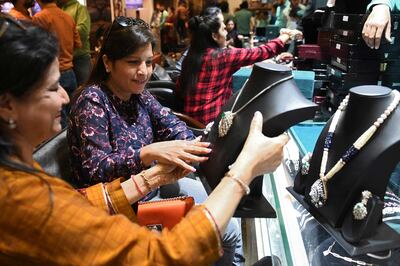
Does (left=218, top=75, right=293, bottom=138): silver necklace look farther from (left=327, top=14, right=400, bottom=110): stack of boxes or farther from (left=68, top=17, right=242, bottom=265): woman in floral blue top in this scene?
(left=327, top=14, right=400, bottom=110): stack of boxes

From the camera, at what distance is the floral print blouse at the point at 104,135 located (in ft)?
3.62

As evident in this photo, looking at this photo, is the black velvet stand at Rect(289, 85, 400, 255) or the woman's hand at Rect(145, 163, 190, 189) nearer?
the black velvet stand at Rect(289, 85, 400, 255)

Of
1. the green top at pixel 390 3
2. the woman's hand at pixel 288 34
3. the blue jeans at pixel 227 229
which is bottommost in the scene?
the blue jeans at pixel 227 229

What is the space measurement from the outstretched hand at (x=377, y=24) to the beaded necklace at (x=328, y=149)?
0.35m

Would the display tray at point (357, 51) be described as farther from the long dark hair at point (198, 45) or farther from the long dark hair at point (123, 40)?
the long dark hair at point (198, 45)

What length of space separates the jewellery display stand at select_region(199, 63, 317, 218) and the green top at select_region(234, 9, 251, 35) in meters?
5.89

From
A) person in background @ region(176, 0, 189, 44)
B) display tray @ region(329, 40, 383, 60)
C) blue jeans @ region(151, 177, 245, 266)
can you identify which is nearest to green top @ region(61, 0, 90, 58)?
blue jeans @ region(151, 177, 245, 266)

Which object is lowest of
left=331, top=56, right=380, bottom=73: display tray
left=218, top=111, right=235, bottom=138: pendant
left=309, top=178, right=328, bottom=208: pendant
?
left=309, top=178, right=328, bottom=208: pendant

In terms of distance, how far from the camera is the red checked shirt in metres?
A: 2.09

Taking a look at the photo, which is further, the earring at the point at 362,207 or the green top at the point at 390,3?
the green top at the point at 390,3

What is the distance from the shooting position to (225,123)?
0.96 m

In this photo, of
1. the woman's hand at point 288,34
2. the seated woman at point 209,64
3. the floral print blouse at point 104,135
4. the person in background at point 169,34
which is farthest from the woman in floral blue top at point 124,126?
the person in background at point 169,34

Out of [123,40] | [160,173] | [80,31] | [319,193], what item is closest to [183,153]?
[160,173]

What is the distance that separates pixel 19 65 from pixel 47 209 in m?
0.22
